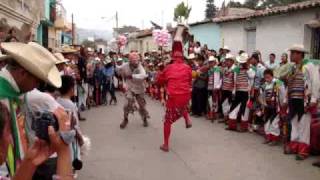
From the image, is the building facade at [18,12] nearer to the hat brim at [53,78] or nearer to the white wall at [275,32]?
the hat brim at [53,78]

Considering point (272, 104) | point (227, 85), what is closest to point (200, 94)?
point (227, 85)

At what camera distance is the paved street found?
24.3ft

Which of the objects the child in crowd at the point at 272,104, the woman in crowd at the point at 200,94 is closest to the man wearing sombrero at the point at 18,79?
the child in crowd at the point at 272,104

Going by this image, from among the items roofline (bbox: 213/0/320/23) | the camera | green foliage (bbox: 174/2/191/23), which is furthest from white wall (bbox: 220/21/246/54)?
the camera

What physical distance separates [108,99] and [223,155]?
417 inches

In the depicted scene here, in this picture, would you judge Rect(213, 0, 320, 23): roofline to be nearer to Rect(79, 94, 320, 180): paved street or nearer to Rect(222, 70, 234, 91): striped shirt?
Rect(222, 70, 234, 91): striped shirt

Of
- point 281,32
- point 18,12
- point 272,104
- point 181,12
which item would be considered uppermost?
point 181,12

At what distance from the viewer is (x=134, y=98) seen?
11.9 metres

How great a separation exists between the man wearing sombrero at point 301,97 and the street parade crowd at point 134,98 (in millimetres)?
17

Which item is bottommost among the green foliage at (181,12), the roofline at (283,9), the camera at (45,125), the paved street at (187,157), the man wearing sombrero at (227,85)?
the paved street at (187,157)

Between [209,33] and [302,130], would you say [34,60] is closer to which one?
[302,130]

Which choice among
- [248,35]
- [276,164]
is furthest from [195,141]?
[248,35]

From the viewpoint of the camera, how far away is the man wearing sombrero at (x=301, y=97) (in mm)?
8328

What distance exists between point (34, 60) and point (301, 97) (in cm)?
637
